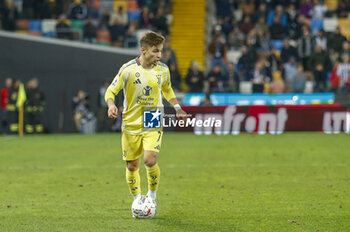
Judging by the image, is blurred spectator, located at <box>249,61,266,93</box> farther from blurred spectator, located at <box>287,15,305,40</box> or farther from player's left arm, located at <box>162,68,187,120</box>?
player's left arm, located at <box>162,68,187,120</box>


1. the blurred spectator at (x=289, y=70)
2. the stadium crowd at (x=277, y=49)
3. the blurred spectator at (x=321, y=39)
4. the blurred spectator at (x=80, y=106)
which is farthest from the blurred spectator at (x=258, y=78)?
the blurred spectator at (x=80, y=106)

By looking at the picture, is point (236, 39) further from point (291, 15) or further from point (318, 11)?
point (318, 11)

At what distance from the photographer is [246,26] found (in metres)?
28.2

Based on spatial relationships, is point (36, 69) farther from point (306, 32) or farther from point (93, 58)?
point (306, 32)

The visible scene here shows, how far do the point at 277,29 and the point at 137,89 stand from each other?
792 inches

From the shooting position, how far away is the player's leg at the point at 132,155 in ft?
27.6

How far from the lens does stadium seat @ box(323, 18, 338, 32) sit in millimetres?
28422

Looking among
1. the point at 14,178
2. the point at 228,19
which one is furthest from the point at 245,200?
the point at 228,19

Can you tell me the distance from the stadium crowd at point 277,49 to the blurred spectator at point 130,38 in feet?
9.36

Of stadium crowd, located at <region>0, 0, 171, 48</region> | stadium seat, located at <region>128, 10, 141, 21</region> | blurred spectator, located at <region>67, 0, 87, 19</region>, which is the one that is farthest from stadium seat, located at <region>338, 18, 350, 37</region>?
blurred spectator, located at <region>67, 0, 87, 19</region>

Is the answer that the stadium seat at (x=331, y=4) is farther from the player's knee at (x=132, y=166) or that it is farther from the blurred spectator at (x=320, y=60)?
the player's knee at (x=132, y=166)

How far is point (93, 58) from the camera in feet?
89.8

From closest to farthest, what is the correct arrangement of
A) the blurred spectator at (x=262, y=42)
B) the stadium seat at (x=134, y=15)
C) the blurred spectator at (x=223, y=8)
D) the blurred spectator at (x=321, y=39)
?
the blurred spectator at (x=321, y=39) → the blurred spectator at (x=262, y=42) → the blurred spectator at (x=223, y=8) → the stadium seat at (x=134, y=15)

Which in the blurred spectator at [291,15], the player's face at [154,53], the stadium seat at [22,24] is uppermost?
the player's face at [154,53]
